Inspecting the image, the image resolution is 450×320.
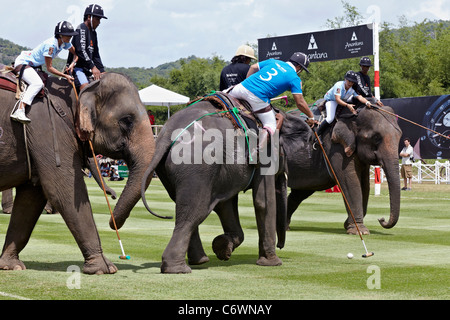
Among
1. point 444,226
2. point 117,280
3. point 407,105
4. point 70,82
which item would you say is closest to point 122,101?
point 70,82

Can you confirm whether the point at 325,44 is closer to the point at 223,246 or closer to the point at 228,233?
the point at 228,233

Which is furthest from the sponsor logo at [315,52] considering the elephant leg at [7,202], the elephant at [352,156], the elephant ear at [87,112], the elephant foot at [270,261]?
the elephant ear at [87,112]

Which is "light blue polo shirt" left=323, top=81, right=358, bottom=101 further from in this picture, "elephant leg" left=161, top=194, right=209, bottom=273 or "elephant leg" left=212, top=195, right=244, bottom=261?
"elephant leg" left=161, top=194, right=209, bottom=273

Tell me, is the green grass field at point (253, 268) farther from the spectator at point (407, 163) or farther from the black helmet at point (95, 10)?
the spectator at point (407, 163)

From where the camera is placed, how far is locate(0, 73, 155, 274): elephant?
1085 cm

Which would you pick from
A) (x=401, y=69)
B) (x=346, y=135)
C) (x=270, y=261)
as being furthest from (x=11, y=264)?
(x=401, y=69)

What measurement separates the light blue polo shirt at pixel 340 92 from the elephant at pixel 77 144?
8227 millimetres

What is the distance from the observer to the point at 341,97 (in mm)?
18984

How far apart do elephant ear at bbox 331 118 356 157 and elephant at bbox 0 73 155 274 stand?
8.18 metres

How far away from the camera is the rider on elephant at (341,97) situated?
61.1 feet

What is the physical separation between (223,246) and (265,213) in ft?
2.62
